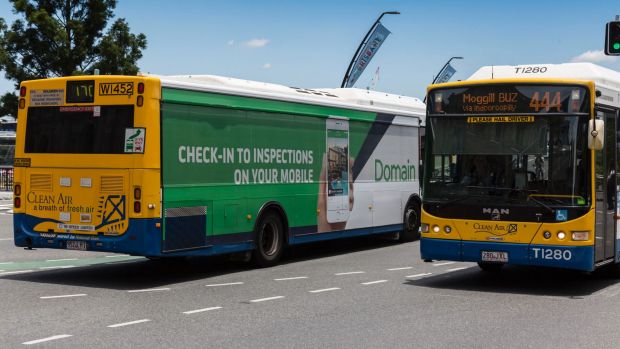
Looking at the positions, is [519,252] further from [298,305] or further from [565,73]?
[298,305]

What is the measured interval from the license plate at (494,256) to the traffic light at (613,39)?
8071mm

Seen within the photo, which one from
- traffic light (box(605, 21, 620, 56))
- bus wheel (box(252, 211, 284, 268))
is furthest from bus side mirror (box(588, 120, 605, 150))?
traffic light (box(605, 21, 620, 56))

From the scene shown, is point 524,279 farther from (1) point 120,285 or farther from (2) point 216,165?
(1) point 120,285

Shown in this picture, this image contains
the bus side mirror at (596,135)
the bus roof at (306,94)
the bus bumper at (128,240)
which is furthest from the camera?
the bus roof at (306,94)

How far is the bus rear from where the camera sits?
11914 millimetres

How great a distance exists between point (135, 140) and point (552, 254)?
5.51m

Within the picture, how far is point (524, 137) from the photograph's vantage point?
11.7 meters

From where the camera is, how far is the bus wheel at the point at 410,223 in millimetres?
19141

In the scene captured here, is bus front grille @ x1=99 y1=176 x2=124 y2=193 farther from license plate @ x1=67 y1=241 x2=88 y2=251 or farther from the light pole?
the light pole

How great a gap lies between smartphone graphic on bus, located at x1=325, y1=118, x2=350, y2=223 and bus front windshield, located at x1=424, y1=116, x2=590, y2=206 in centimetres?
399

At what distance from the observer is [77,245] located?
12.3 metres

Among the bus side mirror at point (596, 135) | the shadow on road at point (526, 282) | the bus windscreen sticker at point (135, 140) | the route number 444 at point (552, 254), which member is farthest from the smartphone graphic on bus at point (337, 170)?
the bus side mirror at point (596, 135)

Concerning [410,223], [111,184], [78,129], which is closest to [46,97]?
[78,129]

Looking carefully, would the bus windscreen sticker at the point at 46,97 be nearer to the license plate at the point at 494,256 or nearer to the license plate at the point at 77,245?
the license plate at the point at 77,245
